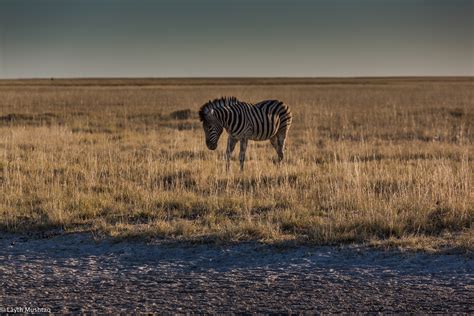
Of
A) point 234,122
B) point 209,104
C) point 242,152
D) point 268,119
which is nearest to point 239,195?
point 242,152

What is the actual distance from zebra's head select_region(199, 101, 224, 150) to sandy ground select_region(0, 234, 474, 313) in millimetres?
6467

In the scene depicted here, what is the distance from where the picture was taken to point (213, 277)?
6.24m

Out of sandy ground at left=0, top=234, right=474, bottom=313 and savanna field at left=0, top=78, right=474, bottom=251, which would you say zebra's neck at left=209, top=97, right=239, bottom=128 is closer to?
savanna field at left=0, top=78, right=474, bottom=251

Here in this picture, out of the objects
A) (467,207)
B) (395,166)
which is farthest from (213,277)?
(395,166)

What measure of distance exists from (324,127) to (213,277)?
20.4 meters

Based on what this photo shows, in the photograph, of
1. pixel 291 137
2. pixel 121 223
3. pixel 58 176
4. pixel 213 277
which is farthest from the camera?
pixel 291 137

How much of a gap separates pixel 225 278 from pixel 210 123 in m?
8.01

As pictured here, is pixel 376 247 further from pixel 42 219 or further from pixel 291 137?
pixel 291 137

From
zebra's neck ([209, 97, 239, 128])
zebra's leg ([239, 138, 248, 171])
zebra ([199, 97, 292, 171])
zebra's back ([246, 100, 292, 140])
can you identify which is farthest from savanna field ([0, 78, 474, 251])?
zebra's neck ([209, 97, 239, 128])

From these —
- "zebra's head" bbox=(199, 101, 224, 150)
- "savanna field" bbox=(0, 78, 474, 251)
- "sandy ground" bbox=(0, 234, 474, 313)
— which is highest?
"zebra's head" bbox=(199, 101, 224, 150)

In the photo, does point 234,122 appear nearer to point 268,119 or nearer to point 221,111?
point 221,111

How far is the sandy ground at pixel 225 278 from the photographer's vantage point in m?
5.38

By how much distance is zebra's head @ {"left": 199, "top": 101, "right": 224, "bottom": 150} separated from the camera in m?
13.9

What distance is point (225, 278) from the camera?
6199 millimetres
